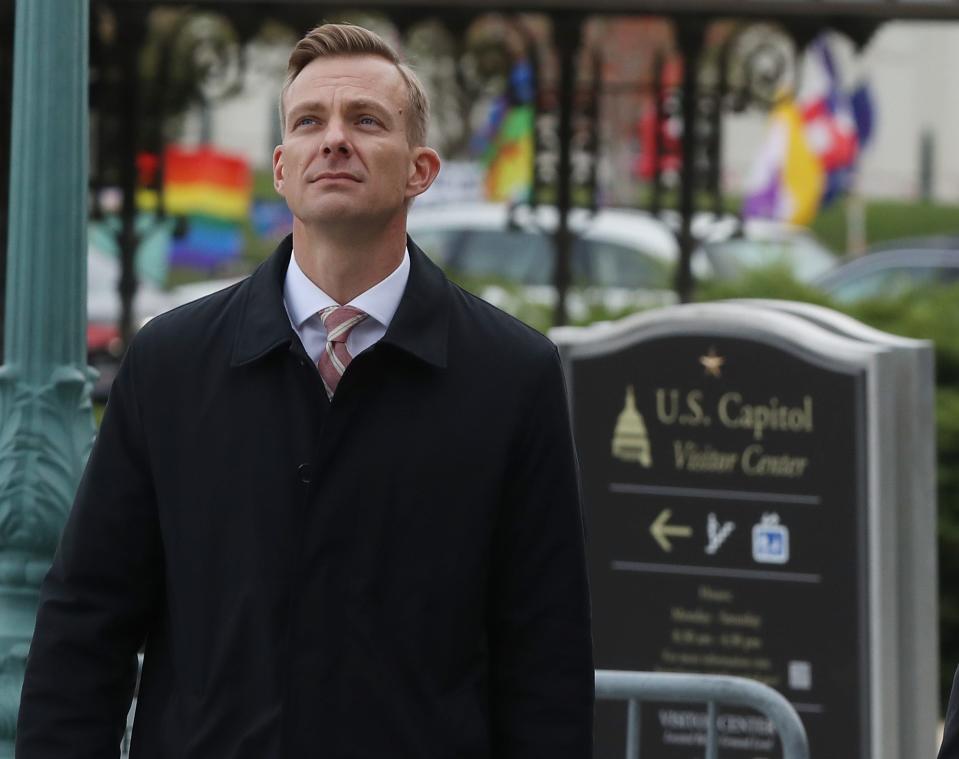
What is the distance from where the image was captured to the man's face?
2.45m

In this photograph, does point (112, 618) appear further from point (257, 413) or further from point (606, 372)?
point (606, 372)

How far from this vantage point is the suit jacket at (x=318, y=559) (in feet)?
7.92

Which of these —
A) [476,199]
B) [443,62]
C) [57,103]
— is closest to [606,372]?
[57,103]

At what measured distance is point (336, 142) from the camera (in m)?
2.44

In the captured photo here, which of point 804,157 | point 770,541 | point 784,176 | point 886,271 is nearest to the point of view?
point 770,541

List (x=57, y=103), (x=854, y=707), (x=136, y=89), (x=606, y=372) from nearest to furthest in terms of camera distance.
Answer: (x=57, y=103) → (x=854, y=707) → (x=606, y=372) → (x=136, y=89)

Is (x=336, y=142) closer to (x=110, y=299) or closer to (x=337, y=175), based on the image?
(x=337, y=175)

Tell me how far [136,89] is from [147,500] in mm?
5787

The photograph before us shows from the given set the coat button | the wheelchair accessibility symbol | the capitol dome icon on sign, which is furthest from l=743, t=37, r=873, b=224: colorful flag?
the coat button

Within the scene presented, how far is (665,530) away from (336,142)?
266 cm

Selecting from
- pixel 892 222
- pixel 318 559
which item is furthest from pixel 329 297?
pixel 892 222

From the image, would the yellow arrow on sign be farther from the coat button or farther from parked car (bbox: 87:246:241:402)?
parked car (bbox: 87:246:241:402)

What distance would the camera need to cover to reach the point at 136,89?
8.02 metres

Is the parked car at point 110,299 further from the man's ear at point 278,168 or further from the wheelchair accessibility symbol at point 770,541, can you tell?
the man's ear at point 278,168
